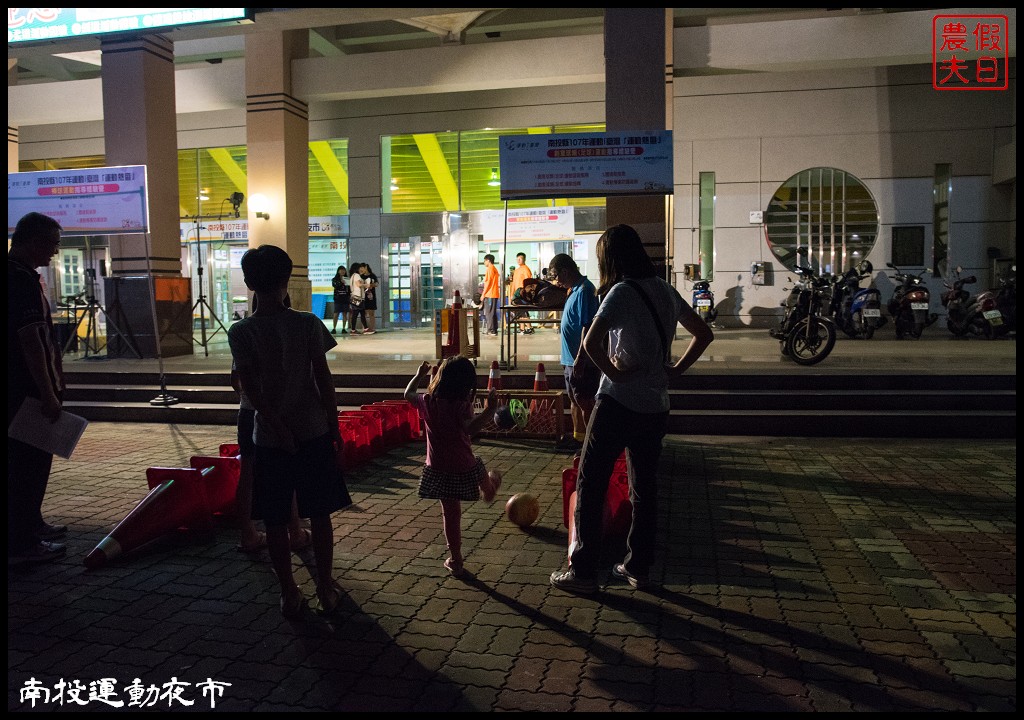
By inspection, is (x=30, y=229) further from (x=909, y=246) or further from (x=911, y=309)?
(x=909, y=246)

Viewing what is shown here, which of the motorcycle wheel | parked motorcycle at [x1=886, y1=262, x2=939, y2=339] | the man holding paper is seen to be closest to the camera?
the man holding paper

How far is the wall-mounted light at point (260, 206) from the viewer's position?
1558 cm

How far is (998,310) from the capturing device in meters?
13.7

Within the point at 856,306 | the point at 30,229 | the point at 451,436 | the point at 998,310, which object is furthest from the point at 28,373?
the point at 998,310

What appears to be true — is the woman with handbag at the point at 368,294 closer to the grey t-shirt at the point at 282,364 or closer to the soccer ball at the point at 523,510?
the soccer ball at the point at 523,510

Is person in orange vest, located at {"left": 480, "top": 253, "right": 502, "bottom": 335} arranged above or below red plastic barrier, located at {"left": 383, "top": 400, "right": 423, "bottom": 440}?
above

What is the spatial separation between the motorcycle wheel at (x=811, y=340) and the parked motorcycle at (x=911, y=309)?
511 centimetres

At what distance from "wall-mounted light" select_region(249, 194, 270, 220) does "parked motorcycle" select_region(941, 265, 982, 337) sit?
13.6m

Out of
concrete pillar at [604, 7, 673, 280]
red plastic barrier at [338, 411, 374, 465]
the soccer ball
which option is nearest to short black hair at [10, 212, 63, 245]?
red plastic barrier at [338, 411, 374, 465]

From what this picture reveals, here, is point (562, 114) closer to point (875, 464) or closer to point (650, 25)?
point (650, 25)

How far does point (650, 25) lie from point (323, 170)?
10.9 m

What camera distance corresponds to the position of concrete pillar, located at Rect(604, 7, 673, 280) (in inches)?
422

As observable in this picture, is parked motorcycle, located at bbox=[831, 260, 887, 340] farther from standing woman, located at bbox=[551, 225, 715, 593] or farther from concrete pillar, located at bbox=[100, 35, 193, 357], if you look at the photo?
concrete pillar, located at bbox=[100, 35, 193, 357]

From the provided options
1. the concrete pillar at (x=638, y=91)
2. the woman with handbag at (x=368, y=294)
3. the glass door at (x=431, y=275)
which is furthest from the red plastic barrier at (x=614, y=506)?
the glass door at (x=431, y=275)
